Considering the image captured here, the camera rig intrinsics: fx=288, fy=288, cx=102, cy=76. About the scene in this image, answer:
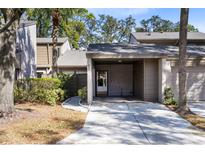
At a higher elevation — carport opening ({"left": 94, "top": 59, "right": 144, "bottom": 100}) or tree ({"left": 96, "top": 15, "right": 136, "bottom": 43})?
tree ({"left": 96, "top": 15, "right": 136, "bottom": 43})

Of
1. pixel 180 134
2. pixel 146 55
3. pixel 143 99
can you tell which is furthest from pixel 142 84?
pixel 180 134

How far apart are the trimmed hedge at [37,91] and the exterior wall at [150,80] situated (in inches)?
209

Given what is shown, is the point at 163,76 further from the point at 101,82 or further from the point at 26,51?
the point at 26,51

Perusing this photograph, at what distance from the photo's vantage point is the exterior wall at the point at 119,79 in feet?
74.7

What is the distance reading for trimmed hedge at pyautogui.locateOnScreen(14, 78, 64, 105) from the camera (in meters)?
16.3

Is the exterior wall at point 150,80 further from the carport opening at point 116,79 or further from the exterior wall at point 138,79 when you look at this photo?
the carport opening at point 116,79

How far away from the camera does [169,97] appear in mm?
16469

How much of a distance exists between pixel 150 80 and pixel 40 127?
375 inches

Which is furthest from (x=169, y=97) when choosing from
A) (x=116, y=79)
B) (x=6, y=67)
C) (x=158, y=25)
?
(x=158, y=25)

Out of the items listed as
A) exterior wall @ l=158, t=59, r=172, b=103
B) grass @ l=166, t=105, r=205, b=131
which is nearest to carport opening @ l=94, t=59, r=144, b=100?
exterior wall @ l=158, t=59, r=172, b=103

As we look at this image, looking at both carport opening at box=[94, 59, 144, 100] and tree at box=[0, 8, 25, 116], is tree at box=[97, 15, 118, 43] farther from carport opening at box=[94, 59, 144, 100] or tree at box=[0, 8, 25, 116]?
tree at box=[0, 8, 25, 116]

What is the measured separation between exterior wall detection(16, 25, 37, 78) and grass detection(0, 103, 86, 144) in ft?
36.8

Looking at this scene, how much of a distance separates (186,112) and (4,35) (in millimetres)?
8521

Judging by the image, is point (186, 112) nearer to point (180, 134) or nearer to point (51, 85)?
point (180, 134)
